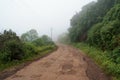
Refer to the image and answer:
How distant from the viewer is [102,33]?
27.3m

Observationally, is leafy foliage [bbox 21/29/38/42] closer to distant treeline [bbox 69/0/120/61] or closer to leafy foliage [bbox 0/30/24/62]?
distant treeline [bbox 69/0/120/61]

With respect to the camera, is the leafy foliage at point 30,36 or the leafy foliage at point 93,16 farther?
the leafy foliage at point 30,36

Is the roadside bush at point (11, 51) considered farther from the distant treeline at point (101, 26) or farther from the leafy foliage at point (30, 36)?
the leafy foliage at point (30, 36)

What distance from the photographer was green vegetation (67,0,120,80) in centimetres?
1770

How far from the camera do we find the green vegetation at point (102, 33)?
17.7 metres

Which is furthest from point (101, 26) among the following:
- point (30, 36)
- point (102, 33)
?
point (30, 36)

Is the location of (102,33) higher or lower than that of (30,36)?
lower

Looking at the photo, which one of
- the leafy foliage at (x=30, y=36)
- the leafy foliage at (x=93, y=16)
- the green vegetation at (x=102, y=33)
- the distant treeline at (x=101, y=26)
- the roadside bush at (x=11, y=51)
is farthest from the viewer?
the leafy foliage at (x=30, y=36)

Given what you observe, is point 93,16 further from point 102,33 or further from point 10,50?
point 10,50

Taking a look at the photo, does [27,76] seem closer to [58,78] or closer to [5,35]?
[58,78]

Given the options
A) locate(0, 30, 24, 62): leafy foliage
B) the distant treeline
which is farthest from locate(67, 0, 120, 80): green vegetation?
locate(0, 30, 24, 62): leafy foliage

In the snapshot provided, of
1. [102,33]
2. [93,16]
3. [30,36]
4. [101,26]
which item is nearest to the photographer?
[102,33]

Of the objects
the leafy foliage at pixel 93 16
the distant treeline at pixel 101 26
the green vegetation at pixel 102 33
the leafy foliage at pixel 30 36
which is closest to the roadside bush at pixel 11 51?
the green vegetation at pixel 102 33

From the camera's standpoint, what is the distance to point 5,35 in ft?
72.9
